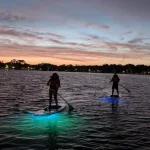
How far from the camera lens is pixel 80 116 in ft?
65.9

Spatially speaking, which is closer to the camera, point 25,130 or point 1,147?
point 1,147

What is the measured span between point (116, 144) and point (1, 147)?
207 inches

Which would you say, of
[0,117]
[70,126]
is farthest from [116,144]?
[0,117]

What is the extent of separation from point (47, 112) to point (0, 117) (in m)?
3.22

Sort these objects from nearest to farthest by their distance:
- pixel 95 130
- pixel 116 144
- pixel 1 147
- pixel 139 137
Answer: pixel 1 147
pixel 116 144
pixel 139 137
pixel 95 130

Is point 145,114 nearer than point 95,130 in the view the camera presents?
A: No

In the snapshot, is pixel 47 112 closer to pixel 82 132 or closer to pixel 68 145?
pixel 82 132

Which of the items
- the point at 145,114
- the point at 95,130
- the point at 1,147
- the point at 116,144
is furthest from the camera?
the point at 145,114

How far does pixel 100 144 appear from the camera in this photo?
13.0 meters

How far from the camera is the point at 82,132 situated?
15094 millimetres

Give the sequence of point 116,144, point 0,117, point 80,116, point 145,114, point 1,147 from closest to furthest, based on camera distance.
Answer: point 1,147 → point 116,144 → point 0,117 → point 80,116 → point 145,114

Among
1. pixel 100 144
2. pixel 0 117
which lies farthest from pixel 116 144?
pixel 0 117

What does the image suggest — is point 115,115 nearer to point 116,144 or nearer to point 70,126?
point 70,126

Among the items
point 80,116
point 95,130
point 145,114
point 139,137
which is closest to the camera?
point 139,137
